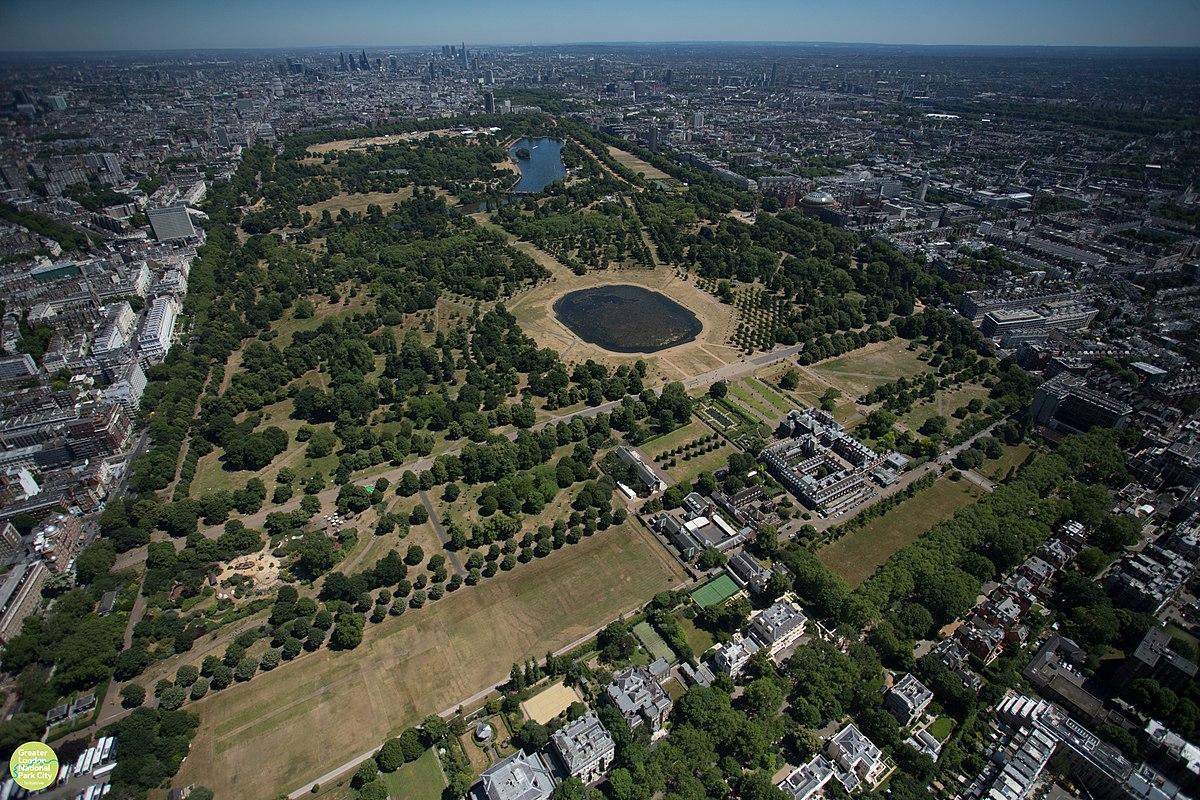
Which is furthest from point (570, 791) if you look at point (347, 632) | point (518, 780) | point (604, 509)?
point (604, 509)

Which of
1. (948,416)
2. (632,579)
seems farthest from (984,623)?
(948,416)

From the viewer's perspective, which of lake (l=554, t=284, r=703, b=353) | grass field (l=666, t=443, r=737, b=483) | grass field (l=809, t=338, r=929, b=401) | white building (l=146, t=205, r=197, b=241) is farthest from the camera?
white building (l=146, t=205, r=197, b=241)

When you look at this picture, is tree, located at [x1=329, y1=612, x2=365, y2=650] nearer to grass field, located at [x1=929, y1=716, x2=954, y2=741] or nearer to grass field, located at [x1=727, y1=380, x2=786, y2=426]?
grass field, located at [x1=929, y1=716, x2=954, y2=741]

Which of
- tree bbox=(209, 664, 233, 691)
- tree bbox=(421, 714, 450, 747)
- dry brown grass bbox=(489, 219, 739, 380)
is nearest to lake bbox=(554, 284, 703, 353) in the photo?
dry brown grass bbox=(489, 219, 739, 380)

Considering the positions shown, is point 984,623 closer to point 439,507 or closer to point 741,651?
point 741,651

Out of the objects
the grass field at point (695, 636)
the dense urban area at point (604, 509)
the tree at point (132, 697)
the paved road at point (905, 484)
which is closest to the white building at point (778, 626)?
the dense urban area at point (604, 509)

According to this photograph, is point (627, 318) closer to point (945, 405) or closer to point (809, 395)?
point (809, 395)
